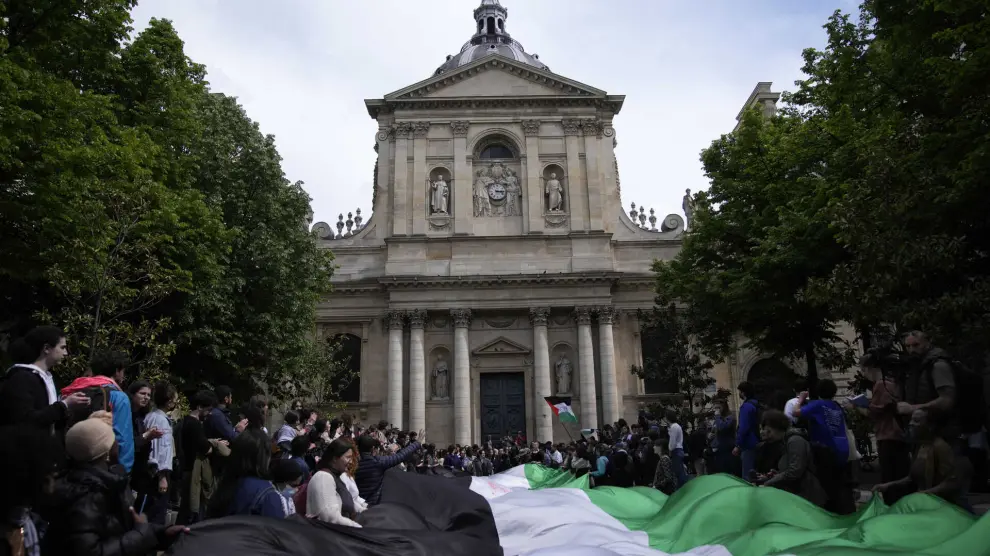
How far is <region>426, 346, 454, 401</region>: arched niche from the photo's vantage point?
34.1 metres

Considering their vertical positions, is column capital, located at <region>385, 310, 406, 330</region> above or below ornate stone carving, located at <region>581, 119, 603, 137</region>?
below

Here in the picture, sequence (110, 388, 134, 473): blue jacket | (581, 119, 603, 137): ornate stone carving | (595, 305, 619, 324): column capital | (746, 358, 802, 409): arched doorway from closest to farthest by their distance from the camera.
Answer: (110, 388, 134, 473): blue jacket < (746, 358, 802, 409): arched doorway < (595, 305, 619, 324): column capital < (581, 119, 603, 137): ornate stone carving

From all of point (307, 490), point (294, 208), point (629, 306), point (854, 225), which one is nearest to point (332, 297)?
point (294, 208)

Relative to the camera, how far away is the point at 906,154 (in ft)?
41.8

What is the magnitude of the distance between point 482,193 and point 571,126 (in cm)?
547

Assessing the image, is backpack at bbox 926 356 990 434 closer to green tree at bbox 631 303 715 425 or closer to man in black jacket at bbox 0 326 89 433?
man in black jacket at bbox 0 326 89 433

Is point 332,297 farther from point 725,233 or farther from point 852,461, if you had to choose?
point 852,461

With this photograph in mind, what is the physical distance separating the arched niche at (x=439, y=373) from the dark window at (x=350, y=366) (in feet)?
10.6

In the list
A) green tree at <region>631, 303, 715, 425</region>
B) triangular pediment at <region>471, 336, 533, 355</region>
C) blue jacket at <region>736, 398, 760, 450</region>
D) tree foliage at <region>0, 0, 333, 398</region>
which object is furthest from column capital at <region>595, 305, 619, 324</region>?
blue jacket at <region>736, 398, 760, 450</region>

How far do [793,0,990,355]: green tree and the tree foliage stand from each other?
45.5ft

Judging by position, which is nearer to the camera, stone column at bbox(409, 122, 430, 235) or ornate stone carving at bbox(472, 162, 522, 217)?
stone column at bbox(409, 122, 430, 235)

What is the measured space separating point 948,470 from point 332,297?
101 ft

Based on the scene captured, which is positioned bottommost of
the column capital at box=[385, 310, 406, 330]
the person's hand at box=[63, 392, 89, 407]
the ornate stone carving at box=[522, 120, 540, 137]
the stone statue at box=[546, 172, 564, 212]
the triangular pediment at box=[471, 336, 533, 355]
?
the person's hand at box=[63, 392, 89, 407]

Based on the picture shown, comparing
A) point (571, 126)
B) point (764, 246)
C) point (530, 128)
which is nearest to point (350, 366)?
point (530, 128)
